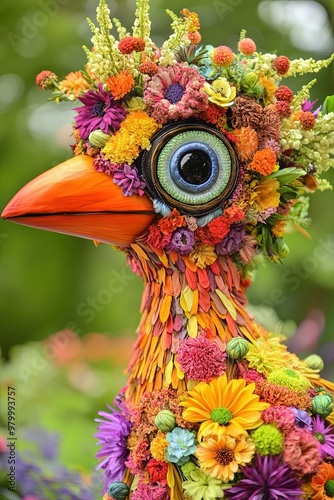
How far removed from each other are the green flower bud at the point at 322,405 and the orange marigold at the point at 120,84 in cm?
76

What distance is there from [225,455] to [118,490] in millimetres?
283

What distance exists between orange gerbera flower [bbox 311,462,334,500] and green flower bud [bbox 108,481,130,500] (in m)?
0.40

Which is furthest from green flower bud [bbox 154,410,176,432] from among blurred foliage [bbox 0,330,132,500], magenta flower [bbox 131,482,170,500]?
blurred foliage [bbox 0,330,132,500]

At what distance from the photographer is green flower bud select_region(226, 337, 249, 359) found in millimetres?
1424

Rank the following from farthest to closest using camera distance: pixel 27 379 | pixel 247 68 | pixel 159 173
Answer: pixel 27 379 < pixel 247 68 < pixel 159 173

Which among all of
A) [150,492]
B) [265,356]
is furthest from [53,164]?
[150,492]

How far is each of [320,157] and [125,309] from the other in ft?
7.00

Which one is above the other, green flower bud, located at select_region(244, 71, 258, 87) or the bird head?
green flower bud, located at select_region(244, 71, 258, 87)

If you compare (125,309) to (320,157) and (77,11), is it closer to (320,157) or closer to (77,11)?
(77,11)

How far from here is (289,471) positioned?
4.34ft

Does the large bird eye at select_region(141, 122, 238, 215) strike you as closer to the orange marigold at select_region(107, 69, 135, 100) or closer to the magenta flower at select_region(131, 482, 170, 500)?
the orange marigold at select_region(107, 69, 135, 100)

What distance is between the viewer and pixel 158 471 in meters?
1.40

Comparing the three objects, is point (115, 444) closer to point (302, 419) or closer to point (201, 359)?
point (201, 359)

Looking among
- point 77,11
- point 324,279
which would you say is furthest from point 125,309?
point 77,11
